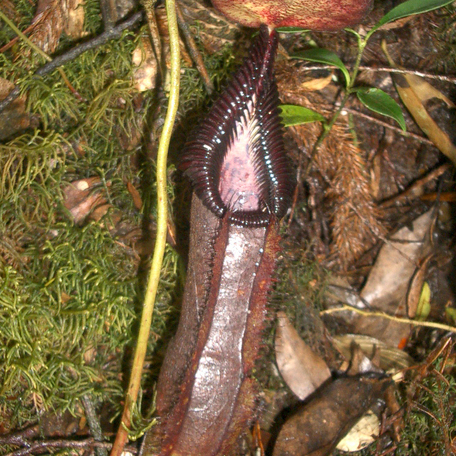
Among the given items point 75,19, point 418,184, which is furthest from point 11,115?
point 418,184

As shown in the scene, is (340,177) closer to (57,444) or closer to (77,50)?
(77,50)

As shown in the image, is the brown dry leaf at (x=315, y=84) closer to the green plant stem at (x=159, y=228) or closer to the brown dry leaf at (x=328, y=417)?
the green plant stem at (x=159, y=228)

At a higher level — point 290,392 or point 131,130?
point 131,130

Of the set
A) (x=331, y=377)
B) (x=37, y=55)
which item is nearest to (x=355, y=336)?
(x=331, y=377)

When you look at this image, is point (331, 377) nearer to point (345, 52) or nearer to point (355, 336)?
point (355, 336)

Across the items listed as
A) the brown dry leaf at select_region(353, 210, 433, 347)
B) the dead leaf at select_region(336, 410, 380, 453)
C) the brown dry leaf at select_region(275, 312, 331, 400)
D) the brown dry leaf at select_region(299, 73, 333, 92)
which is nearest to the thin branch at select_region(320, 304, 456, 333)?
the brown dry leaf at select_region(353, 210, 433, 347)

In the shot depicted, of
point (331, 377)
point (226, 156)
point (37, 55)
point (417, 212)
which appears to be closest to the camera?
point (226, 156)

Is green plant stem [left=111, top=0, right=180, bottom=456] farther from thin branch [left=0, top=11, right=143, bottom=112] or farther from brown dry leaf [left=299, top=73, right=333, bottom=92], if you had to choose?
brown dry leaf [left=299, top=73, right=333, bottom=92]
